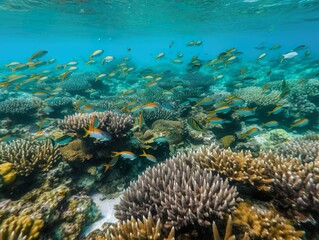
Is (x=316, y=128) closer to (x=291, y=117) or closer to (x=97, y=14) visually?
(x=291, y=117)

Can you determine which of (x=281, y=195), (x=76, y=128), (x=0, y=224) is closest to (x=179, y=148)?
(x=76, y=128)

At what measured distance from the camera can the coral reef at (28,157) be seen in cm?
518

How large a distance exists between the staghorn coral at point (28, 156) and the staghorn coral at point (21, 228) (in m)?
2.09

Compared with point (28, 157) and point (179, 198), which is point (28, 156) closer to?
point (28, 157)

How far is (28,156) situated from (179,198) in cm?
436

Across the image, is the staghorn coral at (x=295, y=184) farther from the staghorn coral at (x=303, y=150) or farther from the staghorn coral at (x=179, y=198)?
the staghorn coral at (x=303, y=150)

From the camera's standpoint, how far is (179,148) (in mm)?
7613

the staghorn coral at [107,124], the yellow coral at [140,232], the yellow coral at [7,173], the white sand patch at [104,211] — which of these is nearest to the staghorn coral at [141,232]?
the yellow coral at [140,232]

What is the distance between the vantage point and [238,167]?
4.05 metres

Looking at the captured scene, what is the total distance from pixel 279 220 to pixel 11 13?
A: 38628 millimetres

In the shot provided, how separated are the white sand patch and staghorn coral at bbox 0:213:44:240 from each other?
4.07 feet

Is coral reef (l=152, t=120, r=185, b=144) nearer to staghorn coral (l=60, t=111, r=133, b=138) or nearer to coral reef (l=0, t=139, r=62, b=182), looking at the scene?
staghorn coral (l=60, t=111, r=133, b=138)

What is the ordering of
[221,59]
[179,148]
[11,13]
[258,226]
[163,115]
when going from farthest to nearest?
[11,13], [221,59], [163,115], [179,148], [258,226]

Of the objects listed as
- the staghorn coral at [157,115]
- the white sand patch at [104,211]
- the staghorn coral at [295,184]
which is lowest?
the white sand patch at [104,211]
